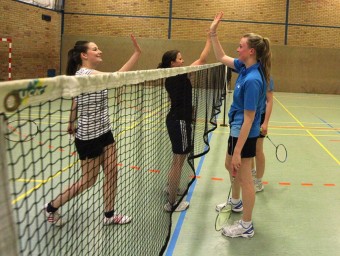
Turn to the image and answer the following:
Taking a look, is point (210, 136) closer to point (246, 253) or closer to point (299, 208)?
point (299, 208)

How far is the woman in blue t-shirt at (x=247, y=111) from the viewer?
2887 mm

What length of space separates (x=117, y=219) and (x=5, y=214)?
260 centimetres

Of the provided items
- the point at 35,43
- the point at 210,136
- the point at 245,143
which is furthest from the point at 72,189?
the point at 35,43

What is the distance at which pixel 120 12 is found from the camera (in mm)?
18000

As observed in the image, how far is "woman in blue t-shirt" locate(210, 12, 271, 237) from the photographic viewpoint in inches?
114

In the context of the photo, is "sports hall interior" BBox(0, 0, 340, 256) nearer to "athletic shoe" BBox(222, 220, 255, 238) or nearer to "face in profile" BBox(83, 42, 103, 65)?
"athletic shoe" BBox(222, 220, 255, 238)

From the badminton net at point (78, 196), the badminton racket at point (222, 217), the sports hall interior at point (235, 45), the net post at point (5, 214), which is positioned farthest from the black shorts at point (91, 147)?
the net post at point (5, 214)

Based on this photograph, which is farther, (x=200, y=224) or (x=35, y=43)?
(x=35, y=43)

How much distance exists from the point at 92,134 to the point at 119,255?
0.96 meters

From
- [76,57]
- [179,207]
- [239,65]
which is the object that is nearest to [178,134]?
[179,207]

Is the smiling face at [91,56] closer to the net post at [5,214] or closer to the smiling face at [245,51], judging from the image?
the smiling face at [245,51]

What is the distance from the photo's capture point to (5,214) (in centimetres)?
89

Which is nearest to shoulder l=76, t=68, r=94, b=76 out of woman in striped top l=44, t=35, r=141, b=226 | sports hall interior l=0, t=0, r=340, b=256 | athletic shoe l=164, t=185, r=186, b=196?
woman in striped top l=44, t=35, r=141, b=226

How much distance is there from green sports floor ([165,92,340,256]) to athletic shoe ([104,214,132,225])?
1.43ft
